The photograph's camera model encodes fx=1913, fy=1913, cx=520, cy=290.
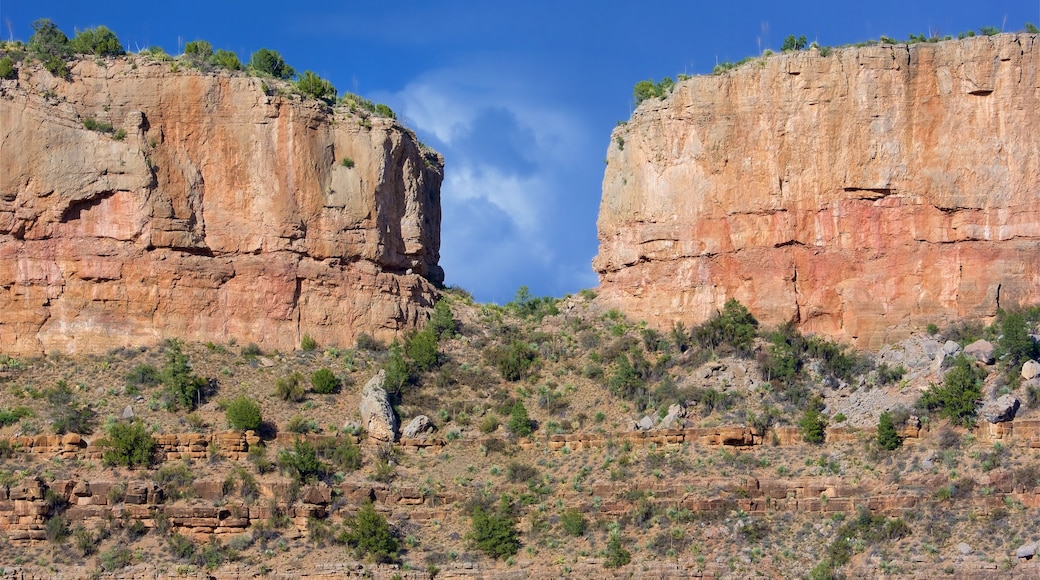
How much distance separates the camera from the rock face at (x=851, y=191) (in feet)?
214

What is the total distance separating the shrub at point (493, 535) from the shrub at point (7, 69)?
2322 centimetres

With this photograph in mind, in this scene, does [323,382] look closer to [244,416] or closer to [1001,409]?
[244,416]

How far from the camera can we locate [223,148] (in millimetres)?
67188

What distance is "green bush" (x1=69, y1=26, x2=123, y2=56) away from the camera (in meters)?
68.2

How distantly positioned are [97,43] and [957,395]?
106ft

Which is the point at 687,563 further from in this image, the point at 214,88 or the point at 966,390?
the point at 214,88

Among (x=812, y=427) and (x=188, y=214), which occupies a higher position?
(x=188, y=214)

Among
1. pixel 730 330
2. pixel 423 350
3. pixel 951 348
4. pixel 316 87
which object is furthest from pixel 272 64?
pixel 951 348

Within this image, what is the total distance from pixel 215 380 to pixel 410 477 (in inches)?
310

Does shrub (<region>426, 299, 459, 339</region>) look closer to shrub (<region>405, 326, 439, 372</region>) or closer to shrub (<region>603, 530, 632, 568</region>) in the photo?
shrub (<region>405, 326, 439, 372</region>)

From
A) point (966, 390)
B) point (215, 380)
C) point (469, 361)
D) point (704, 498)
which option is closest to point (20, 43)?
point (215, 380)

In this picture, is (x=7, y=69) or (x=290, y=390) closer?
(x=290, y=390)

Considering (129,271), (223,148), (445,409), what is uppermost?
(223,148)

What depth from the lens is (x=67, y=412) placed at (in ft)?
200
